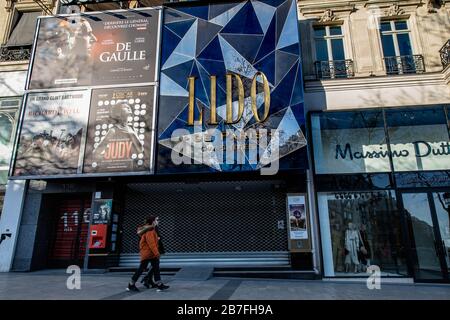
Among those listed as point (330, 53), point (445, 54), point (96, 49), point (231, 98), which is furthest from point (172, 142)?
point (445, 54)

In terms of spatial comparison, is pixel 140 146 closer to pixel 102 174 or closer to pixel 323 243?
pixel 102 174

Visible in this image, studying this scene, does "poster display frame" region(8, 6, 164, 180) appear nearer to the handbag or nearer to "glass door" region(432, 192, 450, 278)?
the handbag

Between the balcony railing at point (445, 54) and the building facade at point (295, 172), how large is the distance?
6cm

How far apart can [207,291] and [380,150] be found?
6.93 m

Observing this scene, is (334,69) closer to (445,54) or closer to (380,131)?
(380,131)

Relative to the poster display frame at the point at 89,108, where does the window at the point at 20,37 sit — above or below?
above

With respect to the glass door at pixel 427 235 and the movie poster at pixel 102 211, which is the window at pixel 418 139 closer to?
the glass door at pixel 427 235

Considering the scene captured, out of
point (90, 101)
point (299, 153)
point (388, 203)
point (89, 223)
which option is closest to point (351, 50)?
point (299, 153)

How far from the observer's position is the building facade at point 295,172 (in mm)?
9367

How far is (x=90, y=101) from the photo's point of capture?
10.6 meters

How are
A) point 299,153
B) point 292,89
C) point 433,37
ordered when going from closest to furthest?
point 299,153
point 292,89
point 433,37

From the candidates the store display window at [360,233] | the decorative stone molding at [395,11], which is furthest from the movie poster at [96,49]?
the decorative stone molding at [395,11]

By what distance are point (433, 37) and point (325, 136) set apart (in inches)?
202

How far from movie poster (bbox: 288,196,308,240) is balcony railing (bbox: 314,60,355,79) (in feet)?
14.4
